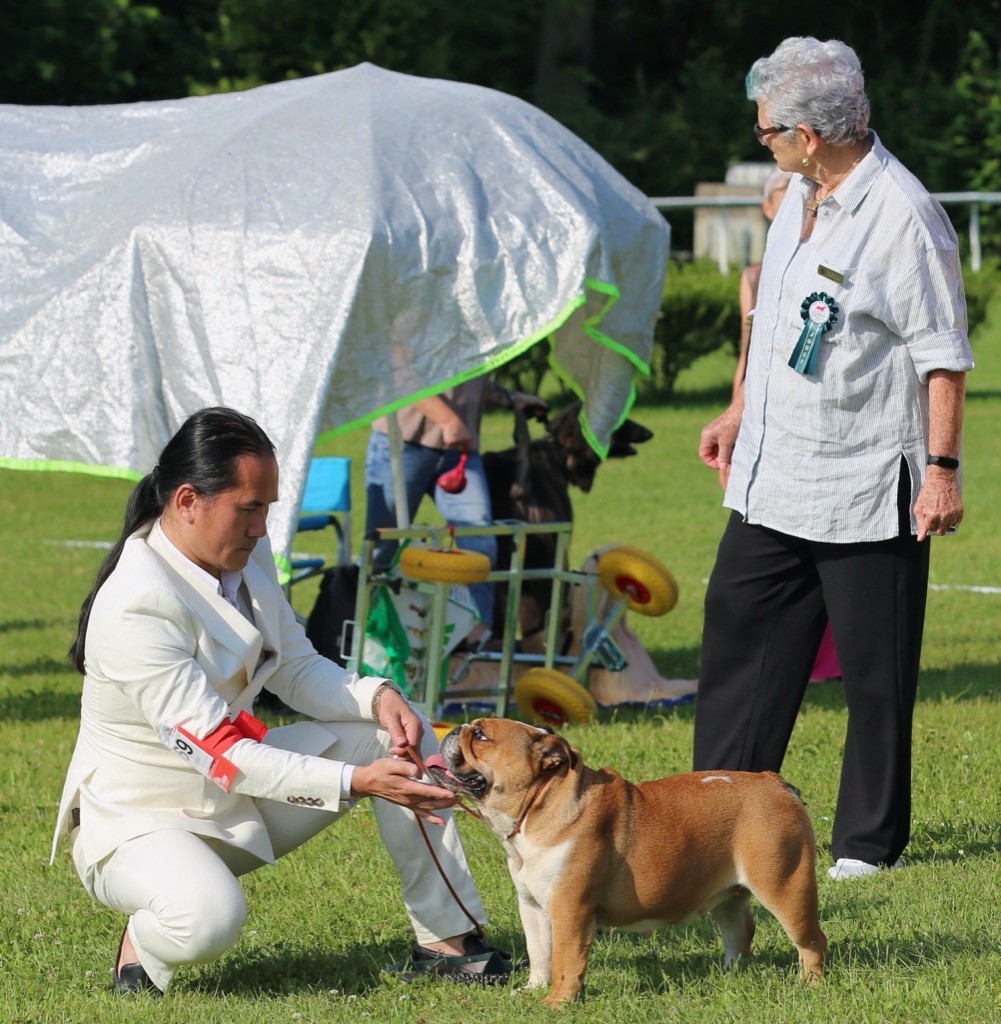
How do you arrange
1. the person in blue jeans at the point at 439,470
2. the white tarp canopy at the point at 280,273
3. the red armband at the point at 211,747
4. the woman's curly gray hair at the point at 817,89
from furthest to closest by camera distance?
the person in blue jeans at the point at 439,470 < the white tarp canopy at the point at 280,273 < the woman's curly gray hair at the point at 817,89 < the red armband at the point at 211,747

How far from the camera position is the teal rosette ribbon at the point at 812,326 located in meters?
4.48

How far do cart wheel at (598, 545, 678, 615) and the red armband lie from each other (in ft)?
13.2

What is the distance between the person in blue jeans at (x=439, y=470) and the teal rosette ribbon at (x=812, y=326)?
3290 mm

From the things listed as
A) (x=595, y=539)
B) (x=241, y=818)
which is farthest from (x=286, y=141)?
(x=595, y=539)

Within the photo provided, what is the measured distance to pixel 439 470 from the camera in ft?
26.6

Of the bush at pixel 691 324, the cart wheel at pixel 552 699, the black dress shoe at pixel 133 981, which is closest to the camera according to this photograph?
the black dress shoe at pixel 133 981

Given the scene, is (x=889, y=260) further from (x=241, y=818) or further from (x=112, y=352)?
(x=112, y=352)

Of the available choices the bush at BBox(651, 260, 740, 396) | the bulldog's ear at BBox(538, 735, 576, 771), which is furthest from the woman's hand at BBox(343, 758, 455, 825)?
the bush at BBox(651, 260, 740, 396)

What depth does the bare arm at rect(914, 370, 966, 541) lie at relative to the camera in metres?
4.43

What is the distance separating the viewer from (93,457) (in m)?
6.23

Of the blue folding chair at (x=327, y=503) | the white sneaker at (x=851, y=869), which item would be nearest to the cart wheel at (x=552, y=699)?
the blue folding chair at (x=327, y=503)

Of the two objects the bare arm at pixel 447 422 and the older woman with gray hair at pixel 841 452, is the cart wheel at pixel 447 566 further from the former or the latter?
the older woman with gray hair at pixel 841 452

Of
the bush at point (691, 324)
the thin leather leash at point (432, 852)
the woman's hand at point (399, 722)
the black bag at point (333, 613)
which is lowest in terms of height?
the bush at point (691, 324)

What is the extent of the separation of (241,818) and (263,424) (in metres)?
2.44
